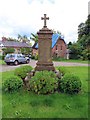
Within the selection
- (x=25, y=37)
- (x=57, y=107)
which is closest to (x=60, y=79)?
(x=57, y=107)

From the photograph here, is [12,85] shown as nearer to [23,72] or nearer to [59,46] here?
[23,72]

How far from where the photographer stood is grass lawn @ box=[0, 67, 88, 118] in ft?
23.2

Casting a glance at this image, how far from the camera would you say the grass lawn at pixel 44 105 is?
23.2ft

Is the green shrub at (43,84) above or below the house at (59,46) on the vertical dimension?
below

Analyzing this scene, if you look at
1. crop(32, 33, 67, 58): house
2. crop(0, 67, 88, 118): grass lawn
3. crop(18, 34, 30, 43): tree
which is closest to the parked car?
crop(0, 67, 88, 118): grass lawn

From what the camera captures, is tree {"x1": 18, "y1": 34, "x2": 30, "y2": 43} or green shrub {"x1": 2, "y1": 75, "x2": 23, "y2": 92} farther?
tree {"x1": 18, "y1": 34, "x2": 30, "y2": 43}

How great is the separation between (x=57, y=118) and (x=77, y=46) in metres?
46.7

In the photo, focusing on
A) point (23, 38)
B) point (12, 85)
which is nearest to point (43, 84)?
point (12, 85)

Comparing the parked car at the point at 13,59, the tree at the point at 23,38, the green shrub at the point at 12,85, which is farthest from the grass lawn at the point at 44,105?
the tree at the point at 23,38

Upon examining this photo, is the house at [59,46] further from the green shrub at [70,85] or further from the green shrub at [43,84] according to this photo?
the green shrub at [43,84]

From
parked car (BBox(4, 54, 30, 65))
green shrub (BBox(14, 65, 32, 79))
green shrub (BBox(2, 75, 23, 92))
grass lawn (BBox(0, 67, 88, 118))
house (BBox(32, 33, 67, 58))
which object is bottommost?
grass lawn (BBox(0, 67, 88, 118))

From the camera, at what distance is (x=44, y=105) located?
26.4 ft

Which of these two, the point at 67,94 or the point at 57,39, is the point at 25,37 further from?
the point at 67,94

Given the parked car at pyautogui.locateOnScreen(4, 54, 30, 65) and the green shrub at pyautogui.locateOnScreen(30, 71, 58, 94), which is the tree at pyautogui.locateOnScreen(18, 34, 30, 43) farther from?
the green shrub at pyautogui.locateOnScreen(30, 71, 58, 94)
